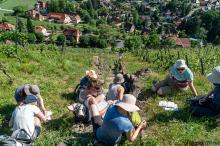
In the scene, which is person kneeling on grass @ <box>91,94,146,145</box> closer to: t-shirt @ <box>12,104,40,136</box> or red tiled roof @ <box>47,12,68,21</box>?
t-shirt @ <box>12,104,40,136</box>

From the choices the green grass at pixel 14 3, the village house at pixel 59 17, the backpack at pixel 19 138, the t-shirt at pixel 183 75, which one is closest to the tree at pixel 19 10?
the green grass at pixel 14 3

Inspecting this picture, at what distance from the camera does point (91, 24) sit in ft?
295

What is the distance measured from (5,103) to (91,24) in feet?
263

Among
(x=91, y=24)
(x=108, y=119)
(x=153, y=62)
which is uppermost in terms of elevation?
(x=108, y=119)

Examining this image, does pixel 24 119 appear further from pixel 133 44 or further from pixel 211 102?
pixel 133 44

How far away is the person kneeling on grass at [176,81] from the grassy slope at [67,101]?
23cm

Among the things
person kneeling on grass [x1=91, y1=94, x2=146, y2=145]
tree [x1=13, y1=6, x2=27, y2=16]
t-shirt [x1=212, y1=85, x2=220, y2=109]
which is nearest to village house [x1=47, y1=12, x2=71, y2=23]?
tree [x1=13, y1=6, x2=27, y2=16]

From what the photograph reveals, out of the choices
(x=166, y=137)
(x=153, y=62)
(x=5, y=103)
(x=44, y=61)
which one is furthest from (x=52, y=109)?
(x=153, y=62)

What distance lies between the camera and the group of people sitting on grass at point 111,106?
783 centimetres

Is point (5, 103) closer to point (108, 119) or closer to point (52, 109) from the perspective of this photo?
point (52, 109)

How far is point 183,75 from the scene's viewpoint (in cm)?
1140

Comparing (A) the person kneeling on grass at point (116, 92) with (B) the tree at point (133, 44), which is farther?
(B) the tree at point (133, 44)

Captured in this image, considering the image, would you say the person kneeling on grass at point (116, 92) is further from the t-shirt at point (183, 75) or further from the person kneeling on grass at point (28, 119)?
the person kneeling on grass at point (28, 119)

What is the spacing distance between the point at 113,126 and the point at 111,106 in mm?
452
